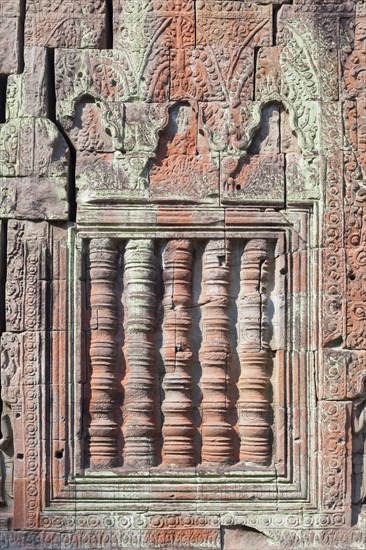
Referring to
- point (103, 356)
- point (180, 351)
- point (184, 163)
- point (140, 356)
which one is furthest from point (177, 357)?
point (184, 163)

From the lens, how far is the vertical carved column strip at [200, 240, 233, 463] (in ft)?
A: 27.6

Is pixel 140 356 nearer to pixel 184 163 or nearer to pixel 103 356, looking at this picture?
pixel 103 356

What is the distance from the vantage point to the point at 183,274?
27.9 feet

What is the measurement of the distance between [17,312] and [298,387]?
2526 millimetres

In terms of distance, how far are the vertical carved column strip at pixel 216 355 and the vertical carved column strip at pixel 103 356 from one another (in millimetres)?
783

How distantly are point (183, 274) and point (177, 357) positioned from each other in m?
0.72

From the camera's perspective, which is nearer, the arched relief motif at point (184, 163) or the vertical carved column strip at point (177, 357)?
the vertical carved column strip at point (177, 357)

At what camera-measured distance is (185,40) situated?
868 cm

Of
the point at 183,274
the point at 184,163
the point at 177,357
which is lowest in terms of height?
the point at 177,357

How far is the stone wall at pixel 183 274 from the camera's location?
838 cm

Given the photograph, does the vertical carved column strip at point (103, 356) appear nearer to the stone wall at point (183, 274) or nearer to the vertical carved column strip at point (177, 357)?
the stone wall at point (183, 274)

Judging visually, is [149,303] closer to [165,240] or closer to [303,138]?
[165,240]

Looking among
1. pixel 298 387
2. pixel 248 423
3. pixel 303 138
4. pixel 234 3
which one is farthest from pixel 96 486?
pixel 234 3

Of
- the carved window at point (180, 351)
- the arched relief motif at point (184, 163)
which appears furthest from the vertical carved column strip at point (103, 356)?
the arched relief motif at point (184, 163)
